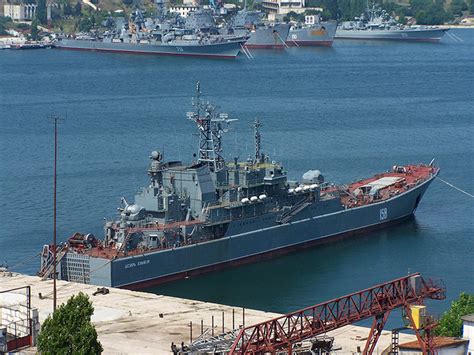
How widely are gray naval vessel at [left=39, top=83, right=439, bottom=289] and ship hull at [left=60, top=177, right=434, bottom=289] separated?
0.05 m

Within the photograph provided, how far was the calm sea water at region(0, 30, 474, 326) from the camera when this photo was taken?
6669 centimetres

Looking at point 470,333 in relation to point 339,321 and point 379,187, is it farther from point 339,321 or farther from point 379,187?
point 379,187

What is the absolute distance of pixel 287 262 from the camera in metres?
69.2

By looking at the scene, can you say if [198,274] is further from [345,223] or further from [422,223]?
[422,223]

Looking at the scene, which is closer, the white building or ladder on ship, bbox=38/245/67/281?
the white building

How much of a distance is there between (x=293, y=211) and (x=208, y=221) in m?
6.93

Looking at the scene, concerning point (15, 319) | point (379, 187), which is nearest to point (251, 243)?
point (379, 187)

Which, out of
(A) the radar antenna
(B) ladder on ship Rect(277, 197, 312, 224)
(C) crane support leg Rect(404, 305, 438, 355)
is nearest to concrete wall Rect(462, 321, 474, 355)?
(C) crane support leg Rect(404, 305, 438, 355)

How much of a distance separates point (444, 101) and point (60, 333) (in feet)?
329

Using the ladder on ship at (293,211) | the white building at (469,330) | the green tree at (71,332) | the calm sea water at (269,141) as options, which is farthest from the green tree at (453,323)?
the ladder on ship at (293,211)

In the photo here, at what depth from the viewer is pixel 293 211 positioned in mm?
70812

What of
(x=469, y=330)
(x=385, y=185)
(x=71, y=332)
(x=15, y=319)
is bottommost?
(x=385, y=185)

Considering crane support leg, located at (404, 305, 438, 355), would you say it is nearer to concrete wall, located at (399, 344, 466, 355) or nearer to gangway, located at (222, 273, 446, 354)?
gangway, located at (222, 273, 446, 354)

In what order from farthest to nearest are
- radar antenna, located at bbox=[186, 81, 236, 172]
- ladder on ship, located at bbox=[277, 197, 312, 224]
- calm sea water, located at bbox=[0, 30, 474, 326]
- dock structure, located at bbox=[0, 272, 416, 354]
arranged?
ladder on ship, located at bbox=[277, 197, 312, 224]
radar antenna, located at bbox=[186, 81, 236, 172]
calm sea water, located at bbox=[0, 30, 474, 326]
dock structure, located at bbox=[0, 272, 416, 354]
